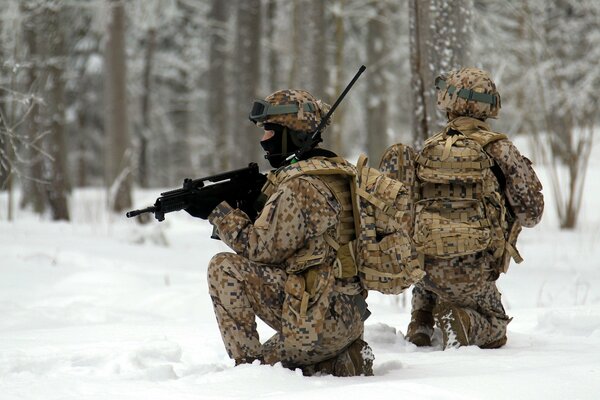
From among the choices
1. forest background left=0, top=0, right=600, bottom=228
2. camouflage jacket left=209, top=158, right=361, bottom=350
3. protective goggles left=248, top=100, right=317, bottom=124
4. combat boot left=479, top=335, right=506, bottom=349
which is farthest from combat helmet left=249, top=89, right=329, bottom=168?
forest background left=0, top=0, right=600, bottom=228

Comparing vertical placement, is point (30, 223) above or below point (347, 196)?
below

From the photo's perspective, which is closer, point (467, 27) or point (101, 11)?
point (467, 27)

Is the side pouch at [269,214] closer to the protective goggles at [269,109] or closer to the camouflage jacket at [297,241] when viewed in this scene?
the camouflage jacket at [297,241]

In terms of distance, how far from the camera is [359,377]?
3.54 metres

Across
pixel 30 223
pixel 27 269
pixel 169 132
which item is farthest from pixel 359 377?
pixel 169 132

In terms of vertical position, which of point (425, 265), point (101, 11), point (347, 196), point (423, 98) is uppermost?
point (101, 11)

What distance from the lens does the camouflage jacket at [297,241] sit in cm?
330

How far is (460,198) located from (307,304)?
1.36 m

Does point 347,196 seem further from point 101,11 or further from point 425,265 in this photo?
point 101,11

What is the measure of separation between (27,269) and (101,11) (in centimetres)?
766

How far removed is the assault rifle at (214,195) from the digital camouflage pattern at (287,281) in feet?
0.25

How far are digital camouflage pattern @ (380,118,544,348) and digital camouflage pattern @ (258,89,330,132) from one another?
890 millimetres

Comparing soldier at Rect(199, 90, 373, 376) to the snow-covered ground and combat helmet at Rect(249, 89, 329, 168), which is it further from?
the snow-covered ground

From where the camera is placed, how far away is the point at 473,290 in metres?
4.39
